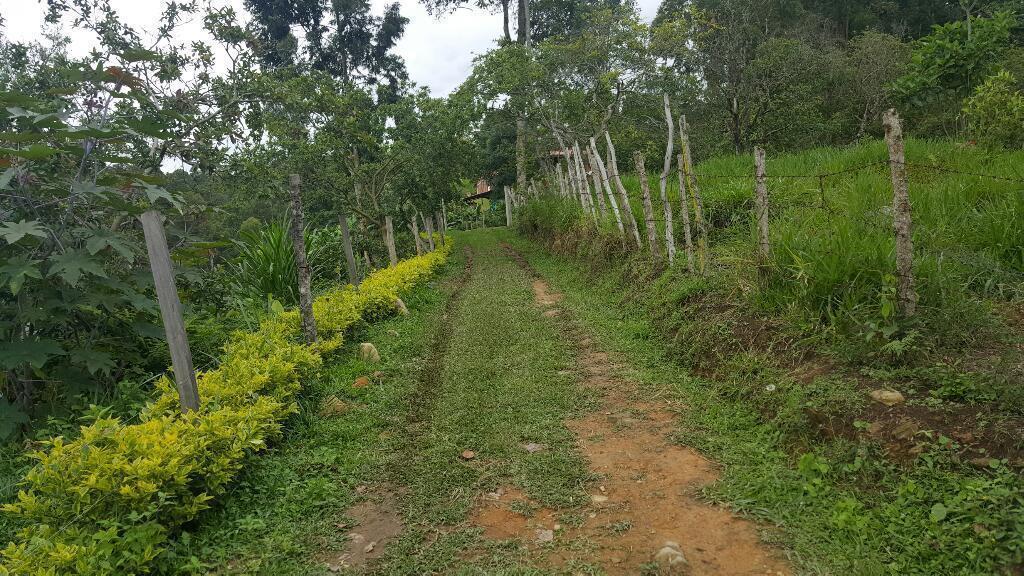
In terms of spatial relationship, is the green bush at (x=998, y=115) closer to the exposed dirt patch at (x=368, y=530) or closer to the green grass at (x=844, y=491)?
the green grass at (x=844, y=491)

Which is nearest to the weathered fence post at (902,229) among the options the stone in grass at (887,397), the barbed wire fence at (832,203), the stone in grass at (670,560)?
the barbed wire fence at (832,203)

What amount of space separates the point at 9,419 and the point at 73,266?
1.19 m

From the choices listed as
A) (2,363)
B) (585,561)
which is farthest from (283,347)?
(585,561)

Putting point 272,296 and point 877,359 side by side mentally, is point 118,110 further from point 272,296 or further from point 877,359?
point 877,359

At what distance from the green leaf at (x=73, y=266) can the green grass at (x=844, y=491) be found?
12.1 feet

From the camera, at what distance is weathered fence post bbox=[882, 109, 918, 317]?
11.5 ft

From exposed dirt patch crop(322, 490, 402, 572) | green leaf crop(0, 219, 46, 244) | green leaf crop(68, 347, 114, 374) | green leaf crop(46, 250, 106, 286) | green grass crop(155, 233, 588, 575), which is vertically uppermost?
green leaf crop(0, 219, 46, 244)

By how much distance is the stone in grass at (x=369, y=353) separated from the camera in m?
5.91

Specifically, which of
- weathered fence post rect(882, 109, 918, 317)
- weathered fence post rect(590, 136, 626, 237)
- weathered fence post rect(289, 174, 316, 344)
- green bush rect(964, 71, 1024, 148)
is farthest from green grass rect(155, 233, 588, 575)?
green bush rect(964, 71, 1024, 148)

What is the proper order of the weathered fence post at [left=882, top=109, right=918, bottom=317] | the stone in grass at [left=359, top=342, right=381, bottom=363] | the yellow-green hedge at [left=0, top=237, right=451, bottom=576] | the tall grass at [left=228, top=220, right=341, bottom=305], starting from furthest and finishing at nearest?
the tall grass at [left=228, top=220, right=341, bottom=305]
the stone in grass at [left=359, top=342, right=381, bottom=363]
the weathered fence post at [left=882, top=109, right=918, bottom=317]
the yellow-green hedge at [left=0, top=237, right=451, bottom=576]

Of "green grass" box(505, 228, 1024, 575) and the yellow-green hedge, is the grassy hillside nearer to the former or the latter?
"green grass" box(505, 228, 1024, 575)

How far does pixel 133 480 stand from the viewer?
2.78m

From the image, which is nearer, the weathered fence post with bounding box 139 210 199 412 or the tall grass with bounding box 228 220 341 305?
the weathered fence post with bounding box 139 210 199 412

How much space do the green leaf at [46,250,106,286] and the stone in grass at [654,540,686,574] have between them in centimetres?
330
